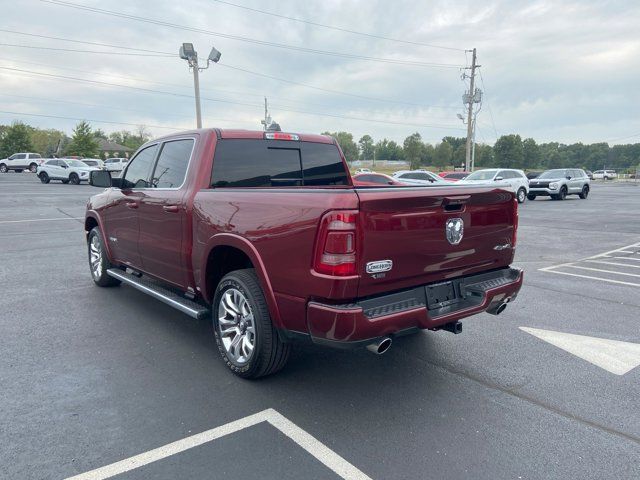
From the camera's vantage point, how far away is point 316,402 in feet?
11.1

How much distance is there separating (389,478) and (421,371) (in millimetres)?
1464

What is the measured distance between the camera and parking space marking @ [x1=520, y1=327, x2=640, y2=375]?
4055mm

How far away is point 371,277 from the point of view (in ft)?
9.70

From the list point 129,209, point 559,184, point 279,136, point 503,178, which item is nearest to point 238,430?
point 279,136

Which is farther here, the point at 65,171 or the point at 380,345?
the point at 65,171

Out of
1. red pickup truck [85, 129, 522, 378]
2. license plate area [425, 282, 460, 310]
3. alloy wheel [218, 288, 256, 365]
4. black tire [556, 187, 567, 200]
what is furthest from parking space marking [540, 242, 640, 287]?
black tire [556, 187, 567, 200]

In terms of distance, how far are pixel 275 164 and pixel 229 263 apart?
1175mm

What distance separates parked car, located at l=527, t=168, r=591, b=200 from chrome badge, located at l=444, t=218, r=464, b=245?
2521 centimetres

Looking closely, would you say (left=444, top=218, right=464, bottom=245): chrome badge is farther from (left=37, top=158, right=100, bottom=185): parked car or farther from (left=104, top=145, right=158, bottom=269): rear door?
(left=37, top=158, right=100, bottom=185): parked car

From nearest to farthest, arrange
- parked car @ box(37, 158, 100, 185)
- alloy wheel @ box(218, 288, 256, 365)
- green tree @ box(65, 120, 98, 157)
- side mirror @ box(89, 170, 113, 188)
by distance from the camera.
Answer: alloy wheel @ box(218, 288, 256, 365)
side mirror @ box(89, 170, 113, 188)
parked car @ box(37, 158, 100, 185)
green tree @ box(65, 120, 98, 157)

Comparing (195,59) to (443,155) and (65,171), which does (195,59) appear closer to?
(65,171)

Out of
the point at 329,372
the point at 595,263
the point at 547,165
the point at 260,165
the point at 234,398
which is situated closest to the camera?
the point at 234,398

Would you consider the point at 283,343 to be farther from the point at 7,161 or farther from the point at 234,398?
Result: the point at 7,161

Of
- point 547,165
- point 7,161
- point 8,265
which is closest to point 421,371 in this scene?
point 8,265
